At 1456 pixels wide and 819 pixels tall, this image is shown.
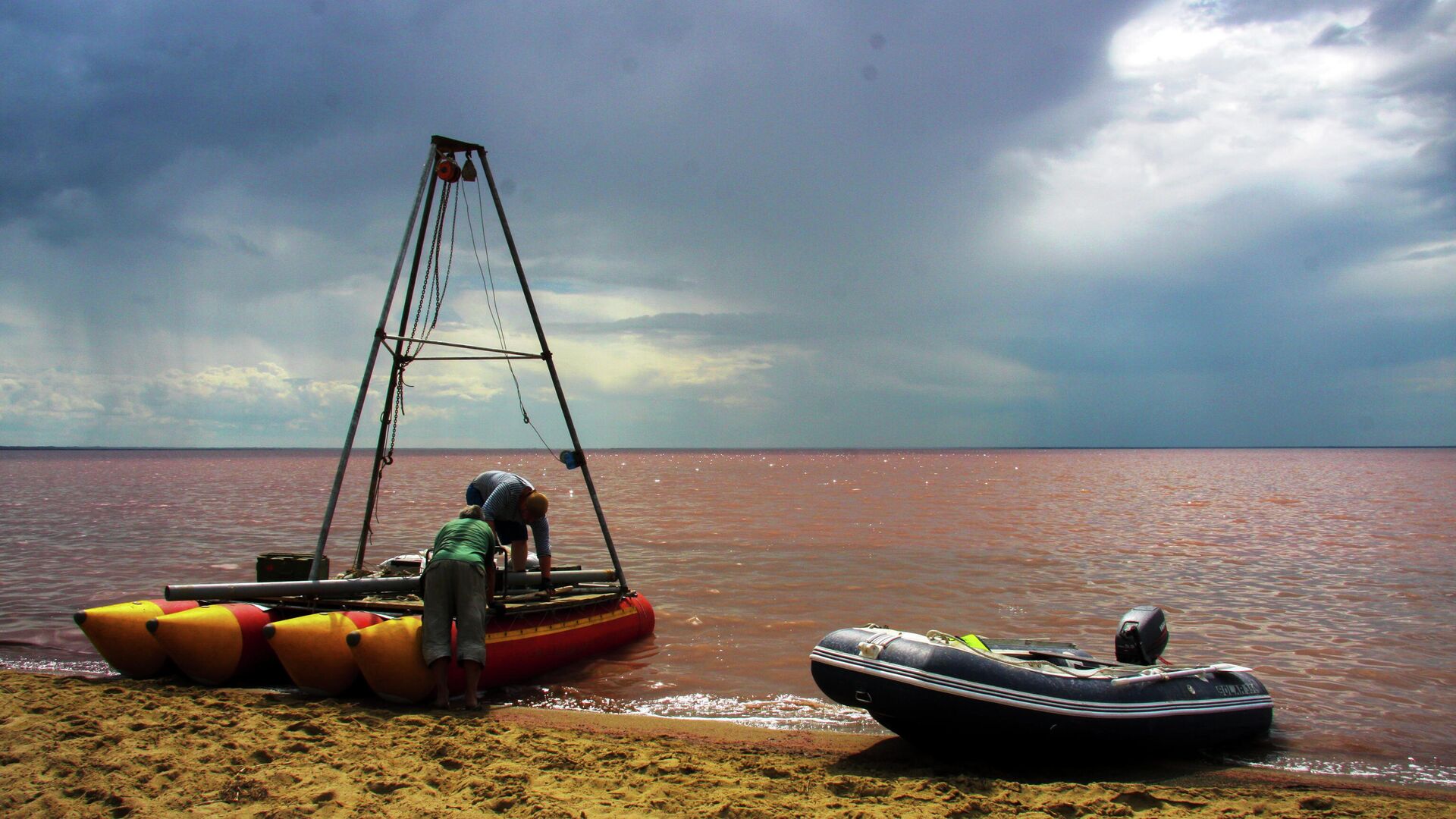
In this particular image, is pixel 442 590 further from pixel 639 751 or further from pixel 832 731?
pixel 832 731

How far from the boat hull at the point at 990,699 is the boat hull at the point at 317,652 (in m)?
4.00

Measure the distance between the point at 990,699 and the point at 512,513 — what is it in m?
5.32

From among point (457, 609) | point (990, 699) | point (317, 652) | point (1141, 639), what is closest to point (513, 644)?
point (457, 609)

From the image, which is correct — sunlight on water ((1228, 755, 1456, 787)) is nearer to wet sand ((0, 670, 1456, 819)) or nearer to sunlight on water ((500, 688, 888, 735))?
wet sand ((0, 670, 1456, 819))

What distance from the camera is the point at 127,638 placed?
7492mm

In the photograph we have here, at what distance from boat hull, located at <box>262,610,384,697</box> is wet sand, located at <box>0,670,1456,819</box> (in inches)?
10.5

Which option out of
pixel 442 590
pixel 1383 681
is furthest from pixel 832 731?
pixel 1383 681

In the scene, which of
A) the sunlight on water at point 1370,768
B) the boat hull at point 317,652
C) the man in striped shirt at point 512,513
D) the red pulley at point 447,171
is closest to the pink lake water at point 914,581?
the sunlight on water at point 1370,768

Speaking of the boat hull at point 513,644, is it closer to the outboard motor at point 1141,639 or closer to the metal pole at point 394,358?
the metal pole at point 394,358

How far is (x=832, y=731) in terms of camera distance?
7.36 m

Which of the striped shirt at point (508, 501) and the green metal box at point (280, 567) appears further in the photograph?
the striped shirt at point (508, 501)

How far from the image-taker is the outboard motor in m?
7.96

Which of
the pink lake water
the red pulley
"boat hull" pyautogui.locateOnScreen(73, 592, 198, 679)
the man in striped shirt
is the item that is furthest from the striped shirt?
the red pulley

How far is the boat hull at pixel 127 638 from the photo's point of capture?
7484 millimetres
